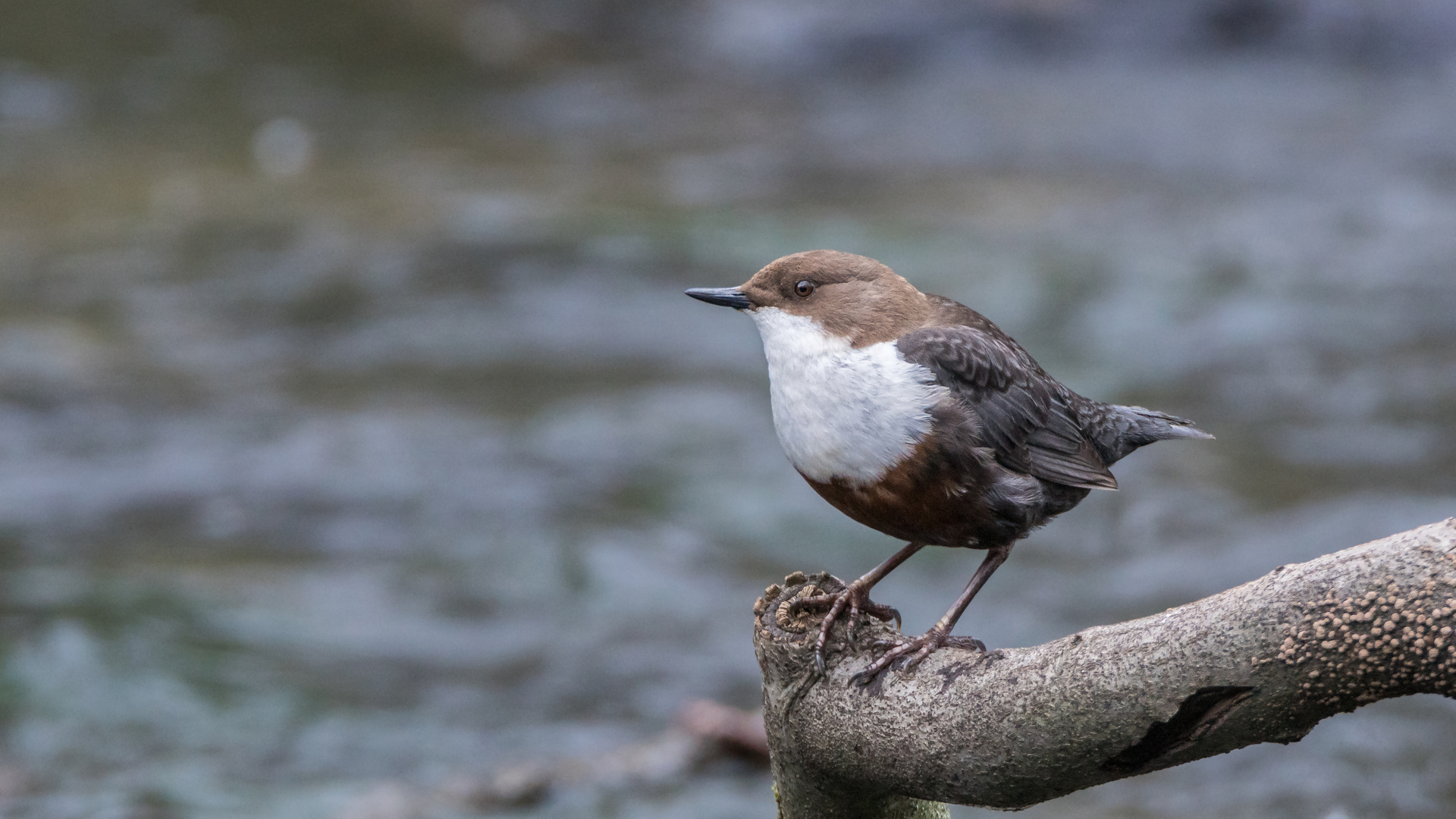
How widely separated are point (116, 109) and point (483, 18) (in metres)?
5.04

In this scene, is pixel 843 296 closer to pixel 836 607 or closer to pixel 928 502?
pixel 928 502

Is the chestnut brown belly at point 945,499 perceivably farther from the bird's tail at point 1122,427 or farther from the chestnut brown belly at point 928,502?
the bird's tail at point 1122,427

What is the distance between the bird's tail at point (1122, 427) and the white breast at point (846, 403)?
63 cm

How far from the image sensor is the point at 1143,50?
15023 millimetres

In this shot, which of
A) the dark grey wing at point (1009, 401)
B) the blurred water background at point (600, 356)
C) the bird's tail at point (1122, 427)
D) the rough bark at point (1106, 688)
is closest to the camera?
the rough bark at point (1106, 688)

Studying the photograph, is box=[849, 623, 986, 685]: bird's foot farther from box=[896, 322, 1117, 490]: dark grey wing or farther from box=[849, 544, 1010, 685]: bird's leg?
box=[896, 322, 1117, 490]: dark grey wing

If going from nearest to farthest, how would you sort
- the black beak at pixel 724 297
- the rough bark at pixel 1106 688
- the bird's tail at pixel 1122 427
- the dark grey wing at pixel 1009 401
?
the rough bark at pixel 1106 688
the dark grey wing at pixel 1009 401
the black beak at pixel 724 297
the bird's tail at pixel 1122 427

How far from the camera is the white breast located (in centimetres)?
263

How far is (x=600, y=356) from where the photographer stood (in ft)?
29.9

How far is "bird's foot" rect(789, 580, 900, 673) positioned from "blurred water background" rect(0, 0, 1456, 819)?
8.34 ft

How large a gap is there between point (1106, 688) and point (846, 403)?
2.86ft

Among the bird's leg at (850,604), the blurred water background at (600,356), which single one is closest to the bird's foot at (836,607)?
the bird's leg at (850,604)

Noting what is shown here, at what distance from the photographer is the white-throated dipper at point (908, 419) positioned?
104 inches

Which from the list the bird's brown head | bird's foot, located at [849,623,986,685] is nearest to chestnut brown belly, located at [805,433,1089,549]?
bird's foot, located at [849,623,986,685]
